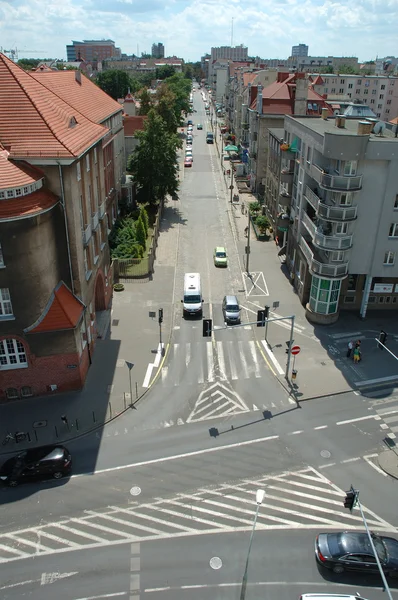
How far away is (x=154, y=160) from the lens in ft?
216

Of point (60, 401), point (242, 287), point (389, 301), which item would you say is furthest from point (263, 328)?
point (60, 401)

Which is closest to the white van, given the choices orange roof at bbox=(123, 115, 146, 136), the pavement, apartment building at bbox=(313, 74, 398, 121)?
the pavement

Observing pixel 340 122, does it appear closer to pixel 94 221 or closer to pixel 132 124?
pixel 94 221

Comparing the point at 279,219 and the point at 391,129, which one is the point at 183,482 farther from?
the point at 391,129

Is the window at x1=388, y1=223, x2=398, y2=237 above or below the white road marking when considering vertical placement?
above

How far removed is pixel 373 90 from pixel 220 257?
118 metres

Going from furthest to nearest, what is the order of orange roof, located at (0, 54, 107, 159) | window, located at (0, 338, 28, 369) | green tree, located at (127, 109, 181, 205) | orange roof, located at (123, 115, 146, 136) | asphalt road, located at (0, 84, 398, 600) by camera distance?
orange roof, located at (123, 115, 146, 136) < green tree, located at (127, 109, 181, 205) < window, located at (0, 338, 28, 369) < orange roof, located at (0, 54, 107, 159) < asphalt road, located at (0, 84, 398, 600)

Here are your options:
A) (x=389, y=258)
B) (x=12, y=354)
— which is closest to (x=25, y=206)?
(x=12, y=354)

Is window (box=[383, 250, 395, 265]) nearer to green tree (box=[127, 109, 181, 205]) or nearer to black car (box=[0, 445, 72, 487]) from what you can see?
black car (box=[0, 445, 72, 487])

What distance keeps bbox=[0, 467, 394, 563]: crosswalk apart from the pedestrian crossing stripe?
6.07 m

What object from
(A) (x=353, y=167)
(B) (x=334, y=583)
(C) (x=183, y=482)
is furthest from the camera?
(A) (x=353, y=167)

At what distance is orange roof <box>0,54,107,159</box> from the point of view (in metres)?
28.4

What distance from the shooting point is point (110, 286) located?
4622 cm

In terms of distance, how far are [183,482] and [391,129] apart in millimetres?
39239
